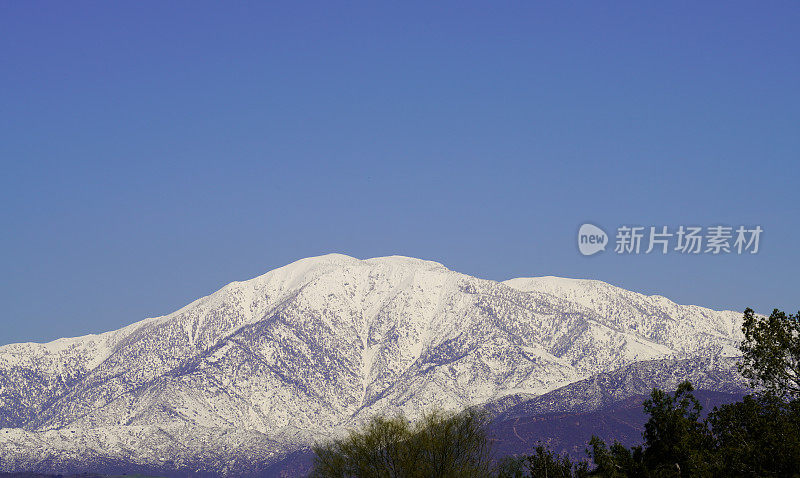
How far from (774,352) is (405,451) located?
2605 inches

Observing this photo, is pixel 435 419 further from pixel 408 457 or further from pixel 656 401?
pixel 656 401

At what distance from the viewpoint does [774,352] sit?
8112 centimetres

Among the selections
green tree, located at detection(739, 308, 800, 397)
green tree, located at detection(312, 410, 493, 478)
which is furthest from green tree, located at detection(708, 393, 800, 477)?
green tree, located at detection(312, 410, 493, 478)

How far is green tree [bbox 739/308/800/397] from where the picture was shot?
80.9 meters

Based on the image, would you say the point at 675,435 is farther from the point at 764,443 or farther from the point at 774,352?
the point at 774,352

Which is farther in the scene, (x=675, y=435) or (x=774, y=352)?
(x=675, y=435)

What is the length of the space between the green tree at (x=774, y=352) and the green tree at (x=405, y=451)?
62104 mm

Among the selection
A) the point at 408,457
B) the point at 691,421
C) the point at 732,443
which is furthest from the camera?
the point at 408,457

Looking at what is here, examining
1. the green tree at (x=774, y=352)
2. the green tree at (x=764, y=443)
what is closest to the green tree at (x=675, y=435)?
the green tree at (x=764, y=443)

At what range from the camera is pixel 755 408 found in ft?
306

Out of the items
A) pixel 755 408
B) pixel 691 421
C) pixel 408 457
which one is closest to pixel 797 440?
pixel 755 408

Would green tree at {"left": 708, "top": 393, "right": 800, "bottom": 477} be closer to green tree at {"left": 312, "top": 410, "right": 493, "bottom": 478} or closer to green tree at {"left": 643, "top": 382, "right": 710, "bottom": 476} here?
green tree at {"left": 643, "top": 382, "right": 710, "bottom": 476}

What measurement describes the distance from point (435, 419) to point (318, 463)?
1774cm

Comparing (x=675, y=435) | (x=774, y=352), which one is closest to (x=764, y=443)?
(x=774, y=352)
